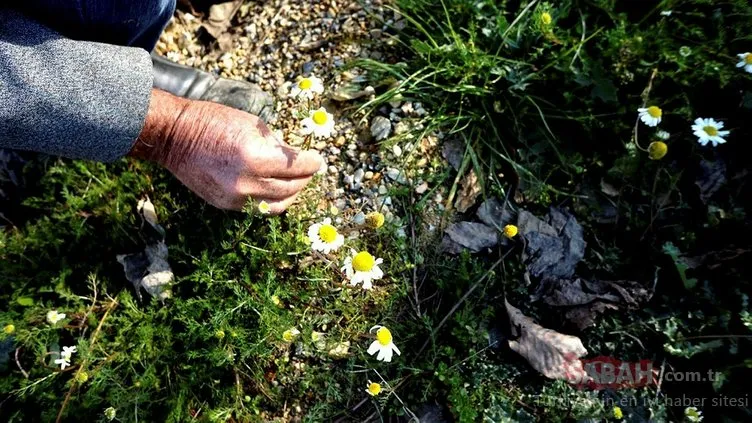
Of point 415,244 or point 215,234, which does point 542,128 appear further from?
point 215,234

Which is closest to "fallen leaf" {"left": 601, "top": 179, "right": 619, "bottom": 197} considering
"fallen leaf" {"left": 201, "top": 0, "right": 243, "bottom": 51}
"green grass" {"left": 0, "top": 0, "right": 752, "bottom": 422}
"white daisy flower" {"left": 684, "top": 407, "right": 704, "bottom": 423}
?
"green grass" {"left": 0, "top": 0, "right": 752, "bottom": 422}

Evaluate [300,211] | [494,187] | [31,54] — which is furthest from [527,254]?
[31,54]

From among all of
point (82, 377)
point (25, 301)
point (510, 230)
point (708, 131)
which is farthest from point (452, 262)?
point (25, 301)

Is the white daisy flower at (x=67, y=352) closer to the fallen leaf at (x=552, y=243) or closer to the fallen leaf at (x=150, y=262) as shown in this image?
the fallen leaf at (x=150, y=262)

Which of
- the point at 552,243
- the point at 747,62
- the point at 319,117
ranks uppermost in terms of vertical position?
the point at 747,62

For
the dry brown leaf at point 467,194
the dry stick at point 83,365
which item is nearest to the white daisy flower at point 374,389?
the dry brown leaf at point 467,194

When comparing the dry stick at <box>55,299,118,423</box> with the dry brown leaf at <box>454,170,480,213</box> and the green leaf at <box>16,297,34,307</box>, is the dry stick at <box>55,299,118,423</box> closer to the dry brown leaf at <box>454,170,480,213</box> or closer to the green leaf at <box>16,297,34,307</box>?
the green leaf at <box>16,297,34,307</box>

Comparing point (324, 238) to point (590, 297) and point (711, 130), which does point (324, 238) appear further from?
point (711, 130)
